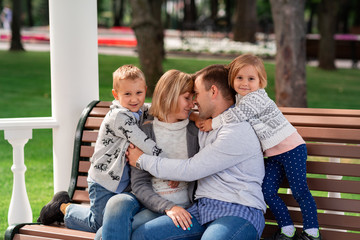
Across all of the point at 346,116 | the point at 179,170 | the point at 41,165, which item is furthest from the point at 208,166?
the point at 41,165

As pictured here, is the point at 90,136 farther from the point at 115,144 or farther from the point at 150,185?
the point at 150,185

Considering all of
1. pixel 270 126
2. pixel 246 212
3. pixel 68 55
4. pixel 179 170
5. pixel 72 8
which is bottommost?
pixel 246 212

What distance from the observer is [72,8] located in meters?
3.92

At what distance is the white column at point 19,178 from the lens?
12.6 ft

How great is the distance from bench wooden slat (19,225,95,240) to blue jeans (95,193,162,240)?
0.80ft

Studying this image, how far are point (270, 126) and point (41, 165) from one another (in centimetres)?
505

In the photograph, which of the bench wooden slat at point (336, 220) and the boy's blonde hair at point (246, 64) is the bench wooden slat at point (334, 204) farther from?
the boy's blonde hair at point (246, 64)

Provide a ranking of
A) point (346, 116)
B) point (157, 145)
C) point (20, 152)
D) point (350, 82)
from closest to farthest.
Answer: point (157, 145), point (346, 116), point (20, 152), point (350, 82)

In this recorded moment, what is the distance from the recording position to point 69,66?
156 inches

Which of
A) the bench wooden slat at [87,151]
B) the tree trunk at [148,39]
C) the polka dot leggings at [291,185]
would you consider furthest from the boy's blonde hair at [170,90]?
the tree trunk at [148,39]

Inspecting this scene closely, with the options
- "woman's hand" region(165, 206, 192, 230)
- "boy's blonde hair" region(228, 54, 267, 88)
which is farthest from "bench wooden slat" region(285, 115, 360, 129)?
"woman's hand" region(165, 206, 192, 230)

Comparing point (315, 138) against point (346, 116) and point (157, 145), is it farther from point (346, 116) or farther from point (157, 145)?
point (157, 145)

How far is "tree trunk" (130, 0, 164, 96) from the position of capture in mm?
11609

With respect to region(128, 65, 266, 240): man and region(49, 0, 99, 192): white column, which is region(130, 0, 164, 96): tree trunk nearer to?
region(49, 0, 99, 192): white column
